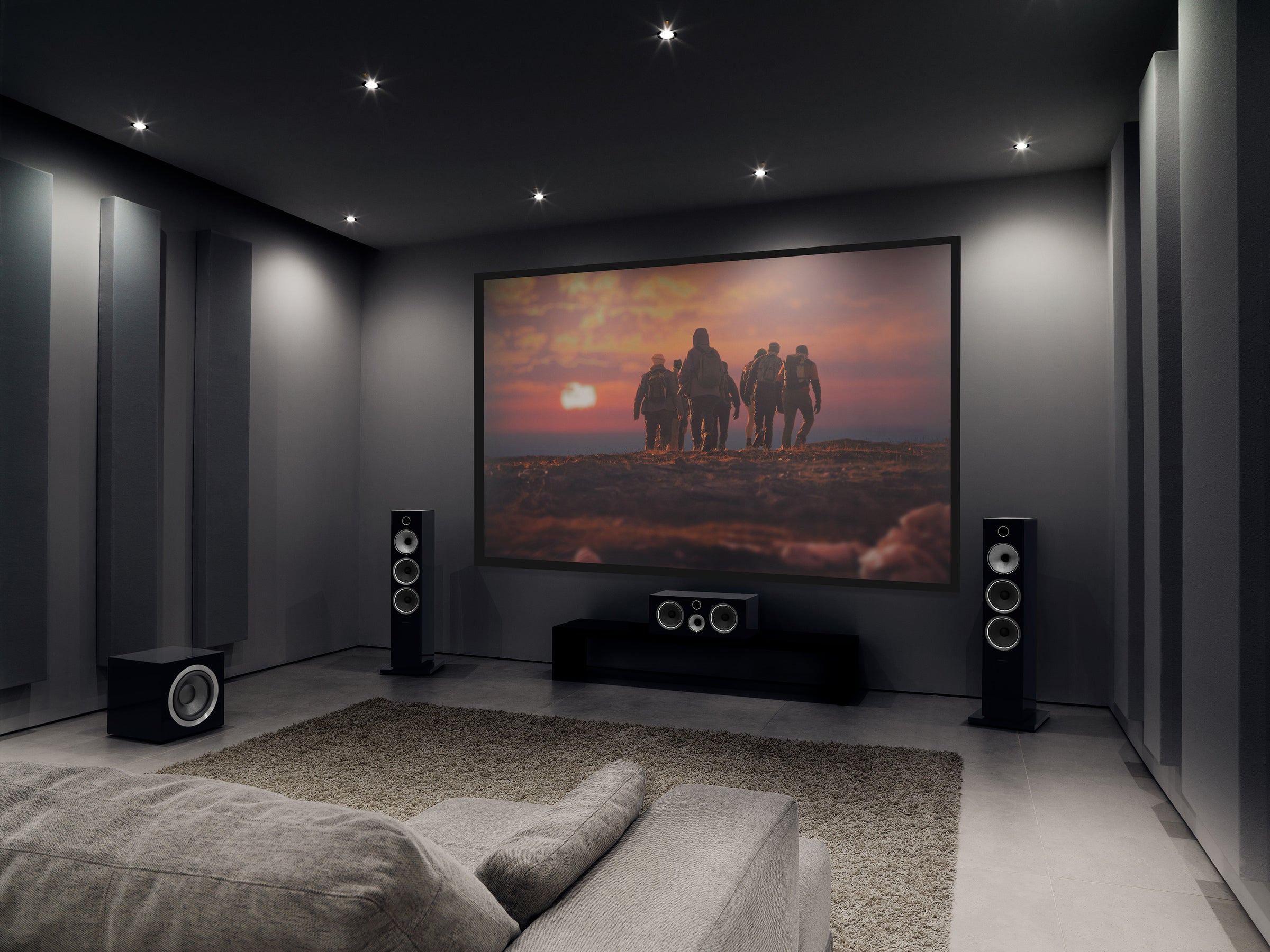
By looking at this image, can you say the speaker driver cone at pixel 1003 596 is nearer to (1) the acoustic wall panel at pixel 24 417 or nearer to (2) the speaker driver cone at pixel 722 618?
(2) the speaker driver cone at pixel 722 618

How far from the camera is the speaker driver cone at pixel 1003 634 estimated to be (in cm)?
427

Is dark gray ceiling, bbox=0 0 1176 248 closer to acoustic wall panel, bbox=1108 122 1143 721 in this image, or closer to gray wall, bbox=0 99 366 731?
gray wall, bbox=0 99 366 731

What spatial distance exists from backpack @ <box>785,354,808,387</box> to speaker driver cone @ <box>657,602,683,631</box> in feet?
4.79

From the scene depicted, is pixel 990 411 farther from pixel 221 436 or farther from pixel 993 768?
pixel 221 436

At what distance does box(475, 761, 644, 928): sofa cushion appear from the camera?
1060 mm

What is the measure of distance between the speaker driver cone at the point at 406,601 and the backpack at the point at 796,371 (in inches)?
103

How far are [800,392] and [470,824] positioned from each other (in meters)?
3.82

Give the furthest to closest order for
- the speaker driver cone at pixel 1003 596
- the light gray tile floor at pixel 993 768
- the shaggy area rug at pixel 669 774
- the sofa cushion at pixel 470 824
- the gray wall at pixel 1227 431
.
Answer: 1. the speaker driver cone at pixel 1003 596
2. the shaggy area rug at pixel 669 774
3. the light gray tile floor at pixel 993 768
4. the gray wall at pixel 1227 431
5. the sofa cushion at pixel 470 824

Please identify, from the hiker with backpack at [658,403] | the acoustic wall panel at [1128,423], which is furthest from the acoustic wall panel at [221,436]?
the acoustic wall panel at [1128,423]

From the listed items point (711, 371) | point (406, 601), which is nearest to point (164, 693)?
point (406, 601)

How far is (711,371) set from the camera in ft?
17.6

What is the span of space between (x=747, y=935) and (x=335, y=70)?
3641mm

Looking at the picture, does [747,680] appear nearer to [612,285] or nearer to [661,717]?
[661,717]

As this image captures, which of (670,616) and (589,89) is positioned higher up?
(589,89)
